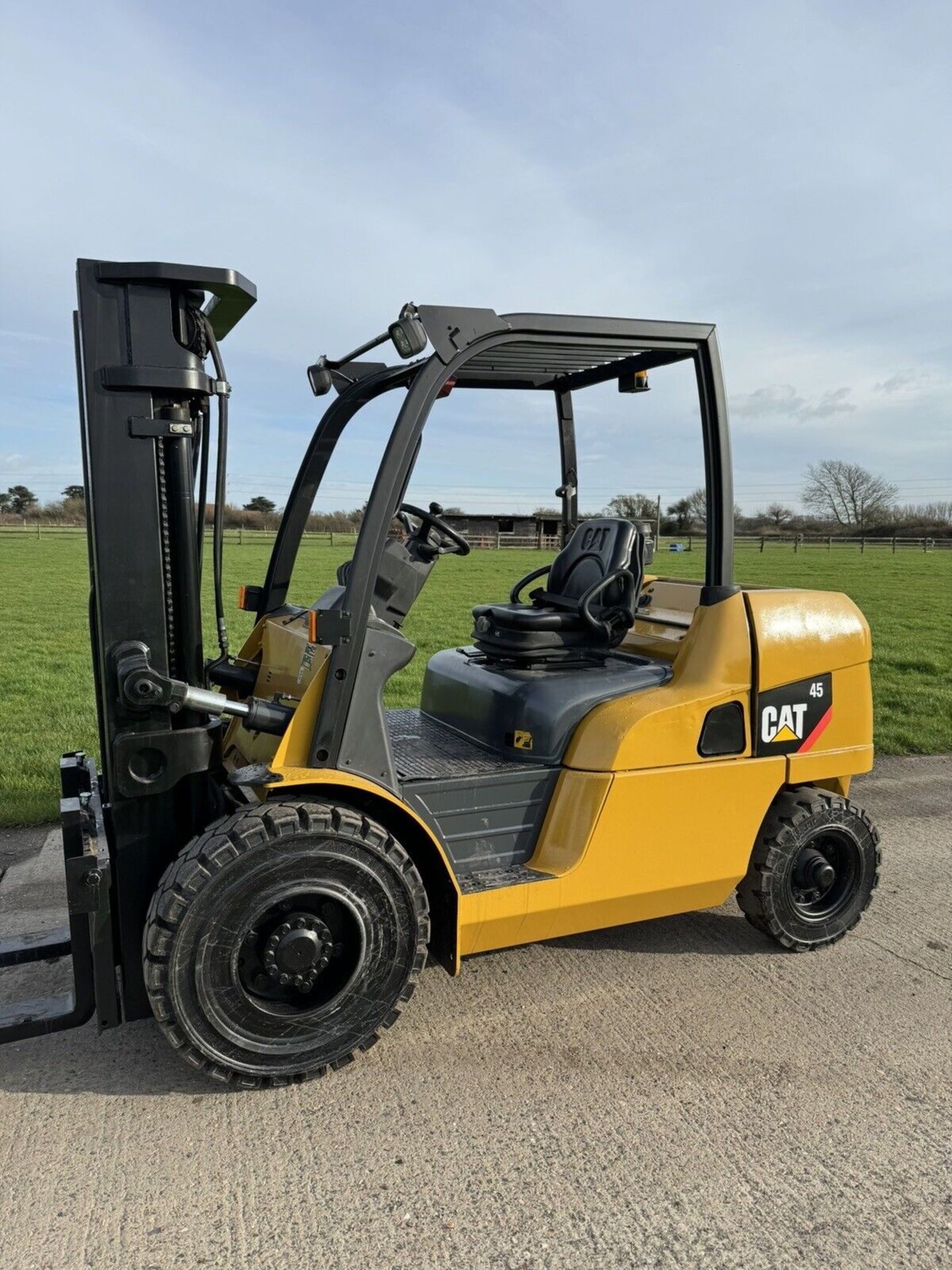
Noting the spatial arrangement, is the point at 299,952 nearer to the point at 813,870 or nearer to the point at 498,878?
the point at 498,878

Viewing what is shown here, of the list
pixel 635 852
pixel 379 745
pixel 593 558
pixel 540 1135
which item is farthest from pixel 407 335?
pixel 540 1135

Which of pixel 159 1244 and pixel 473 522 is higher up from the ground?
pixel 473 522

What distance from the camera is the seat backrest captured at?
435cm

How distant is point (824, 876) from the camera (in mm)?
4152

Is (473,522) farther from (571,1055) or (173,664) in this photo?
(571,1055)

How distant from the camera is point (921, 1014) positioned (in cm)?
360

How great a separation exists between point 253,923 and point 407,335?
2.00m

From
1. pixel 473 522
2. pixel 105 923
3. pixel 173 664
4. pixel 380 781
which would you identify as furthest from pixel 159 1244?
pixel 473 522

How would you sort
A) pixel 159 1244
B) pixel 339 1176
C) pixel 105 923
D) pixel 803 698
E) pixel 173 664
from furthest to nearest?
pixel 803 698 → pixel 173 664 → pixel 105 923 → pixel 339 1176 → pixel 159 1244

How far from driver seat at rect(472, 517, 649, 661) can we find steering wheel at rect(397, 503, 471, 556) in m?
0.45

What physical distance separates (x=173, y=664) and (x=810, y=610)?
8.69 feet

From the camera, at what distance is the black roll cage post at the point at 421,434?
318cm

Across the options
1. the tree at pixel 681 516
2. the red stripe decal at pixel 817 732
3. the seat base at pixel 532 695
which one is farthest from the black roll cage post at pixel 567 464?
the tree at pixel 681 516

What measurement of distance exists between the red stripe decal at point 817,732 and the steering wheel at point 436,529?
5.58 feet
